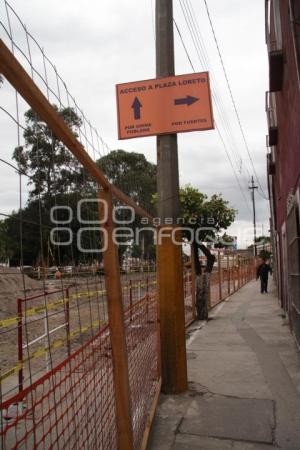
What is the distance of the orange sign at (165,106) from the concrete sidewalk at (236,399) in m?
3.27

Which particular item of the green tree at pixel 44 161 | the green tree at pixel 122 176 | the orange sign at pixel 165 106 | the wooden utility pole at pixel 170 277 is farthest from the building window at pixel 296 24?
the green tree at pixel 44 161

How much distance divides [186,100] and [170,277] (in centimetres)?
220

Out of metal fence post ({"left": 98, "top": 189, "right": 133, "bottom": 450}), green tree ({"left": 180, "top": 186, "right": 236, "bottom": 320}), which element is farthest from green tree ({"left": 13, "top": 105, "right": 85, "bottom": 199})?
green tree ({"left": 180, "top": 186, "right": 236, "bottom": 320})

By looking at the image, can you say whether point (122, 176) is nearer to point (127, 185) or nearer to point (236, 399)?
point (127, 185)

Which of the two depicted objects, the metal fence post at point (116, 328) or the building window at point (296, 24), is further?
the building window at point (296, 24)

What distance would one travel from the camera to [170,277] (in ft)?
18.5

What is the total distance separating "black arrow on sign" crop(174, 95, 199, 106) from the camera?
5693 mm

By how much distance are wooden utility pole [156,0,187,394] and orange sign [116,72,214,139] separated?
204 millimetres

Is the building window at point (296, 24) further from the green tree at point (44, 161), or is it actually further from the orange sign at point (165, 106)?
the green tree at point (44, 161)

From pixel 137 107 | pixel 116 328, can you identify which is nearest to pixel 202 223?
pixel 137 107

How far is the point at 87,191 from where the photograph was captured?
3.01m

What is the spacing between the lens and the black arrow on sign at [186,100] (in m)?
5.69

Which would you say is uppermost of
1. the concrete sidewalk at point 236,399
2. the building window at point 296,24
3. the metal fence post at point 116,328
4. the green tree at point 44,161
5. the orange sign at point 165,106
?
the building window at point 296,24

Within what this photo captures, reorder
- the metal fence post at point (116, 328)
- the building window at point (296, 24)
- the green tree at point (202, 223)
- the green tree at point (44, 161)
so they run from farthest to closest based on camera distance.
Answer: the green tree at point (202, 223) < the building window at point (296, 24) < the metal fence post at point (116, 328) < the green tree at point (44, 161)
